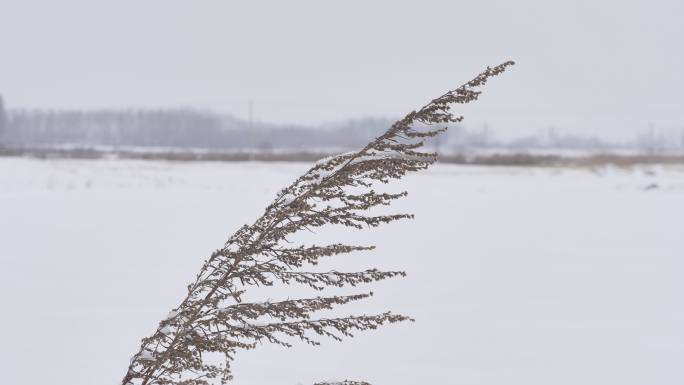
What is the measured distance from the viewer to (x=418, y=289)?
32.7ft

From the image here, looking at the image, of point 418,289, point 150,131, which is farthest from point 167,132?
point 418,289

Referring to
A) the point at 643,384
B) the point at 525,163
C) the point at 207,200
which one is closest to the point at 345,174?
the point at 643,384

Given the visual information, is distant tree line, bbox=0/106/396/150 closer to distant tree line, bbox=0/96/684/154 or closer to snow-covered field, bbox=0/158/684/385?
distant tree line, bbox=0/96/684/154

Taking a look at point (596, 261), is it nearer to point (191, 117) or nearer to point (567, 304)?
point (567, 304)

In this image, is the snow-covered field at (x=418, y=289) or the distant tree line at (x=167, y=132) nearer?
the snow-covered field at (x=418, y=289)

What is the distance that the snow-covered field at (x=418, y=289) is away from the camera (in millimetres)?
6547

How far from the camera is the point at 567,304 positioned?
9.09 meters

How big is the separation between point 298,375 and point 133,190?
58.6ft

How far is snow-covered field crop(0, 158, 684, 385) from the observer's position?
6.55m

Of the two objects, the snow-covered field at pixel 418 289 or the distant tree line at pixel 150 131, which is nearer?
the snow-covered field at pixel 418 289

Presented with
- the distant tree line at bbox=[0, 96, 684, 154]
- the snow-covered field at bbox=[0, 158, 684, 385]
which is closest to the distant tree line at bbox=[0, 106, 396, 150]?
the distant tree line at bbox=[0, 96, 684, 154]

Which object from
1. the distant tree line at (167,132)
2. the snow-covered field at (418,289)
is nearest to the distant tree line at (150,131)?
the distant tree line at (167,132)

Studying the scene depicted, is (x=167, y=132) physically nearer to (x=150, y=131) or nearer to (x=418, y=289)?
(x=150, y=131)

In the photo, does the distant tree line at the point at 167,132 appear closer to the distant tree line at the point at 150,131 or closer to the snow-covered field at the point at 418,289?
the distant tree line at the point at 150,131
